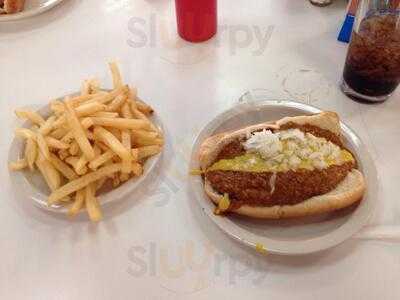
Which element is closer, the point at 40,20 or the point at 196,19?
the point at 196,19

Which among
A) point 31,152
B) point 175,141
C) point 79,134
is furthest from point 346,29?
point 31,152

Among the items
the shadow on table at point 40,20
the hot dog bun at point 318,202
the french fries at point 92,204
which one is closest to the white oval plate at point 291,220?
the hot dog bun at point 318,202

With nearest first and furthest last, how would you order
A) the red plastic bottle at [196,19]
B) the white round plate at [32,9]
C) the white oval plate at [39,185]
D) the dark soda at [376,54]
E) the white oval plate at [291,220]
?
1. the white oval plate at [291,220]
2. the white oval plate at [39,185]
3. the dark soda at [376,54]
4. the red plastic bottle at [196,19]
5. the white round plate at [32,9]

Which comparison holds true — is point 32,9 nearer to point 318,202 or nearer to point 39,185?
point 39,185

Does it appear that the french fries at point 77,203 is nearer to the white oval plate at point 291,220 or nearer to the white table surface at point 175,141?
the white table surface at point 175,141

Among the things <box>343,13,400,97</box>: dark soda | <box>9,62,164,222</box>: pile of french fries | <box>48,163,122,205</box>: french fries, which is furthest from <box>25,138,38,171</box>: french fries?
<box>343,13,400,97</box>: dark soda

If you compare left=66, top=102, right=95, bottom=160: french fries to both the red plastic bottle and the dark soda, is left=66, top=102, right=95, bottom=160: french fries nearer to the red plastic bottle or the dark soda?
the red plastic bottle

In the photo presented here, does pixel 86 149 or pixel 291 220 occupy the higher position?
pixel 86 149

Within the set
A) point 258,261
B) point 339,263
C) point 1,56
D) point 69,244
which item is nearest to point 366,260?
point 339,263
